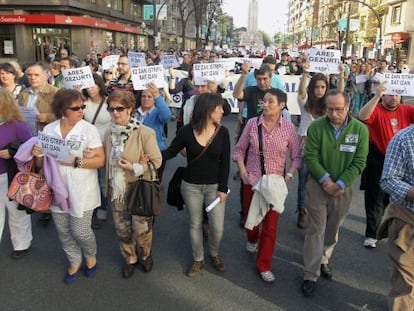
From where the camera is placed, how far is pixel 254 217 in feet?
12.8

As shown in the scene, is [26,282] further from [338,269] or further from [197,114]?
[338,269]

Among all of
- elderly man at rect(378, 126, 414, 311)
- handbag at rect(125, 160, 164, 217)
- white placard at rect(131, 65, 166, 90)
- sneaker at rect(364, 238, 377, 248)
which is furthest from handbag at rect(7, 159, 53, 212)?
sneaker at rect(364, 238, 377, 248)

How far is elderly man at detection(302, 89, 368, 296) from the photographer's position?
11.7 ft

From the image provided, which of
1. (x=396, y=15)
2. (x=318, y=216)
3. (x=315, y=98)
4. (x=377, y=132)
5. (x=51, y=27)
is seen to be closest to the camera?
(x=318, y=216)

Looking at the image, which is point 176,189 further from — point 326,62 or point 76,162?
point 326,62

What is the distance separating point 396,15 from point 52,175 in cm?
5244

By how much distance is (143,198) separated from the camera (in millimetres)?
3605

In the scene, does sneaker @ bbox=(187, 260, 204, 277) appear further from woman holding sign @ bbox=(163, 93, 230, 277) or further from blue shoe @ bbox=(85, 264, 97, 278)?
blue shoe @ bbox=(85, 264, 97, 278)

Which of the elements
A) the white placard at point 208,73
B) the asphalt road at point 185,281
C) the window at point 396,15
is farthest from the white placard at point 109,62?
the window at point 396,15

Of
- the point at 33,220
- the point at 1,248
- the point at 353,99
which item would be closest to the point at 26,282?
the point at 1,248

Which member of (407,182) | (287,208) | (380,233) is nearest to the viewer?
(407,182)

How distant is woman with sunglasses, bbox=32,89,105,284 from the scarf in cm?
11

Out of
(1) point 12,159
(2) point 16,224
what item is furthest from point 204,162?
(2) point 16,224

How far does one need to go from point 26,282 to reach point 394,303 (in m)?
3.24
